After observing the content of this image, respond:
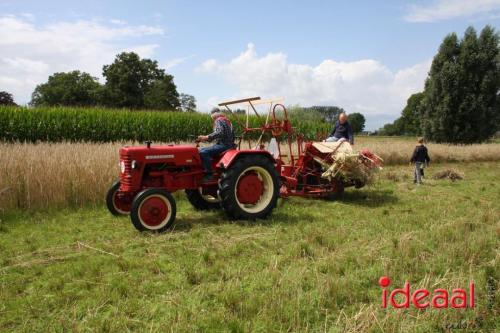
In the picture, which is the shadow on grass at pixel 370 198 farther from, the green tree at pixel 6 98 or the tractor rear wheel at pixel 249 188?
the green tree at pixel 6 98

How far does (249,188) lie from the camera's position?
6.68 meters

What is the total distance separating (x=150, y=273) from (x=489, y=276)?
319cm

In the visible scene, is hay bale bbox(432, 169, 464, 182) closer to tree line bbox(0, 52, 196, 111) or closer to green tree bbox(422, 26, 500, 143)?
green tree bbox(422, 26, 500, 143)

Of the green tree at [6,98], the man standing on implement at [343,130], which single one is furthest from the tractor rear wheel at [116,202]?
the green tree at [6,98]

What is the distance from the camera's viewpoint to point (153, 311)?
3277 mm

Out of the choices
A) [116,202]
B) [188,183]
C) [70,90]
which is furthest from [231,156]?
[70,90]

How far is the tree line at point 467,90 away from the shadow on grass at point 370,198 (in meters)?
24.5

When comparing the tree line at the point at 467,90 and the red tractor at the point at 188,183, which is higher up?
the tree line at the point at 467,90

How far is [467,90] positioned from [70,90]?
1673 inches

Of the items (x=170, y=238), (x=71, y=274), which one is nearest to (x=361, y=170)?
(x=170, y=238)

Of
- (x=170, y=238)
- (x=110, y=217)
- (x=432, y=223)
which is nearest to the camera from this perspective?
(x=170, y=238)

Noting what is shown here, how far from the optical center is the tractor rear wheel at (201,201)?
752 cm

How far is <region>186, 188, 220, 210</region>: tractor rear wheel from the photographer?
296 inches

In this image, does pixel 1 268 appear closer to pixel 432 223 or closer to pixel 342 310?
pixel 342 310
